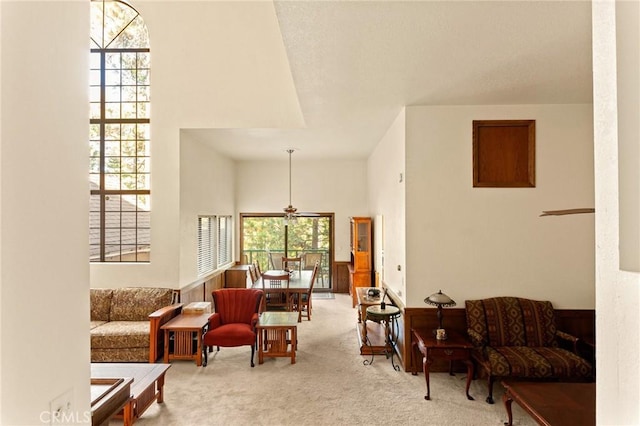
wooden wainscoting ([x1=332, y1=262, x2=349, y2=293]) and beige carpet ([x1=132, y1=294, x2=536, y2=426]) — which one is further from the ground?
wooden wainscoting ([x1=332, y1=262, x2=349, y2=293])

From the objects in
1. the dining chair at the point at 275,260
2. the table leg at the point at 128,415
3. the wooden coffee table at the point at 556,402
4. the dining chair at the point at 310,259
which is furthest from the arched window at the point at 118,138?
the wooden coffee table at the point at 556,402

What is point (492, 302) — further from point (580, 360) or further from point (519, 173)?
point (519, 173)

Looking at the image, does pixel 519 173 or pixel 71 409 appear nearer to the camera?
pixel 71 409

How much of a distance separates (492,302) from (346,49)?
3121mm

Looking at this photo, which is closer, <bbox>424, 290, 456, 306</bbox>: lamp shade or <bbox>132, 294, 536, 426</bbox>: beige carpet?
<bbox>132, 294, 536, 426</bbox>: beige carpet

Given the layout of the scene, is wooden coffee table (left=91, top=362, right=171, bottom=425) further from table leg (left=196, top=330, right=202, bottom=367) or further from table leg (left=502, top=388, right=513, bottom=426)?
table leg (left=502, top=388, right=513, bottom=426)

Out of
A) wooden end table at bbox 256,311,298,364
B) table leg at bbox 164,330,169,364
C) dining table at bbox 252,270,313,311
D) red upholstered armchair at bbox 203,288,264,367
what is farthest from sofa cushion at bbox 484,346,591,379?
table leg at bbox 164,330,169,364

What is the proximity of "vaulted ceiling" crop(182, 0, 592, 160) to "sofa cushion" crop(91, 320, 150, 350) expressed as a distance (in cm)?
344

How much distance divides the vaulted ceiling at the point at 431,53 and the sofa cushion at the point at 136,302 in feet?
10.5

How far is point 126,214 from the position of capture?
5.32 m

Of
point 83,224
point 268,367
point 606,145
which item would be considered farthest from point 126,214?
point 606,145

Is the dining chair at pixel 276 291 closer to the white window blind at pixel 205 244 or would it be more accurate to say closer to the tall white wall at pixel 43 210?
the white window blind at pixel 205 244

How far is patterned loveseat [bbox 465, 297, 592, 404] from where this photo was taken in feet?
11.1

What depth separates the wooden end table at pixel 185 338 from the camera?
4371mm
